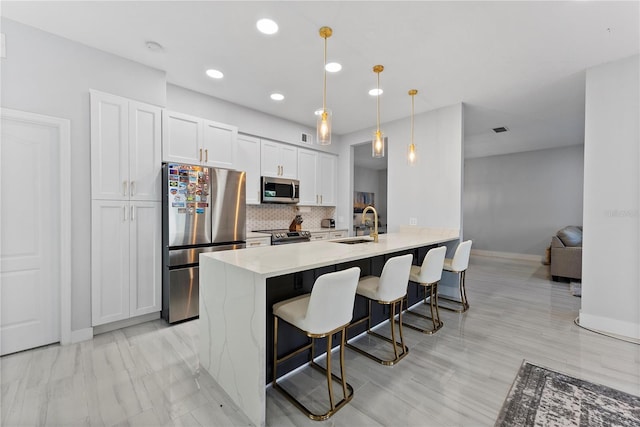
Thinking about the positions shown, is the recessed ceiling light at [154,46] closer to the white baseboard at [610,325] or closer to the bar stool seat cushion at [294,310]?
the bar stool seat cushion at [294,310]

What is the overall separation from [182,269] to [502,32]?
3807mm

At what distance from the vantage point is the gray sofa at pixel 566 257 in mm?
4648

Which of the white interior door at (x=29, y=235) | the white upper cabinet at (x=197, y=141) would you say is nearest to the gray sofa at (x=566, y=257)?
the white upper cabinet at (x=197, y=141)

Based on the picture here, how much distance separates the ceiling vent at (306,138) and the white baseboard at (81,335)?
152 inches

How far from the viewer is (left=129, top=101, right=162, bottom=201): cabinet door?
2.85 metres

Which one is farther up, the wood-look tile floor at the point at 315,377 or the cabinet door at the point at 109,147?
the cabinet door at the point at 109,147

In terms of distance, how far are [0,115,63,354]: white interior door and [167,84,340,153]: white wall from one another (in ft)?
4.49

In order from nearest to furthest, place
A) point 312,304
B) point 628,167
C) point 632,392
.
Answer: point 312,304
point 632,392
point 628,167

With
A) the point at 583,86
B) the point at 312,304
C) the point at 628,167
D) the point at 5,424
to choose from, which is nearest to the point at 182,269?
the point at 5,424

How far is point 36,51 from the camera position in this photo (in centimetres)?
237

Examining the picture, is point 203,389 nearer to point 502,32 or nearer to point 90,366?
point 90,366

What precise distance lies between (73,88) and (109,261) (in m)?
→ 1.67

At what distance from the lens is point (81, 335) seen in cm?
256

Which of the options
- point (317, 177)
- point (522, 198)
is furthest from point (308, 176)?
point (522, 198)
